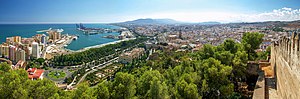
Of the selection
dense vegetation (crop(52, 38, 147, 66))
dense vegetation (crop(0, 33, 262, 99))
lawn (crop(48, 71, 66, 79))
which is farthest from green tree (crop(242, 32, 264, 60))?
dense vegetation (crop(52, 38, 147, 66))

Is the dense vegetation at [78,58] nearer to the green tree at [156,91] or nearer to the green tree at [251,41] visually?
the green tree at [251,41]

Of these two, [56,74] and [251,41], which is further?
[56,74]

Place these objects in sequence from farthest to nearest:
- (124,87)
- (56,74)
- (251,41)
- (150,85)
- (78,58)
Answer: (78,58)
(56,74)
(251,41)
(150,85)
(124,87)

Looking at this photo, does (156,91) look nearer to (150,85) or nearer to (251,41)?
(150,85)

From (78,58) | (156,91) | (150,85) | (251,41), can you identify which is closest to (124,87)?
(150,85)

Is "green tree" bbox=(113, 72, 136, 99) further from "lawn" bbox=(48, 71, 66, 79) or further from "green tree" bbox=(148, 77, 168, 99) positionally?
"lawn" bbox=(48, 71, 66, 79)

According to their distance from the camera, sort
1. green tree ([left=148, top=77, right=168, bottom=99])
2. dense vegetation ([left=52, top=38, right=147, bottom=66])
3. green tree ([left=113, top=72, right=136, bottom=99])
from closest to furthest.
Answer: green tree ([left=113, top=72, right=136, bottom=99]), green tree ([left=148, top=77, right=168, bottom=99]), dense vegetation ([left=52, top=38, right=147, bottom=66])

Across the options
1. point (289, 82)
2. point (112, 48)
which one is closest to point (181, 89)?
point (289, 82)

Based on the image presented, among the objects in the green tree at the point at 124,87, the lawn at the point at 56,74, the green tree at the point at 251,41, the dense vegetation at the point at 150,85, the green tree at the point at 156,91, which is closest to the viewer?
the dense vegetation at the point at 150,85

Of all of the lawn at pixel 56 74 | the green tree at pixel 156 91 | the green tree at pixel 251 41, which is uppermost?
the green tree at pixel 251 41

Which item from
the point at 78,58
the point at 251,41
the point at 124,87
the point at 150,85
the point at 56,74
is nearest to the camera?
the point at 124,87

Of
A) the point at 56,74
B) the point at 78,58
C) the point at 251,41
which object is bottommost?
the point at 56,74

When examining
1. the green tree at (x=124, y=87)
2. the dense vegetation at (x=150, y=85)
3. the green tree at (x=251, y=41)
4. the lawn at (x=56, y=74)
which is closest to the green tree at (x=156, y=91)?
the dense vegetation at (x=150, y=85)
